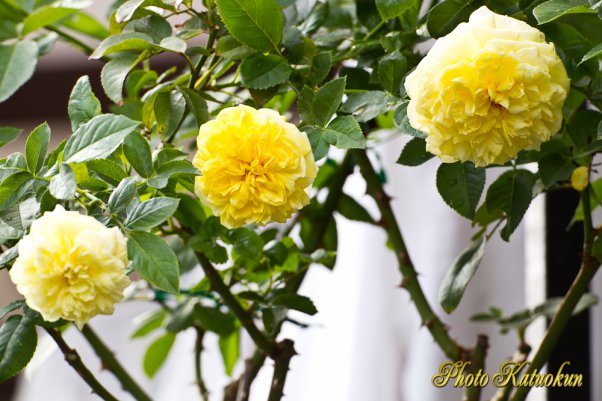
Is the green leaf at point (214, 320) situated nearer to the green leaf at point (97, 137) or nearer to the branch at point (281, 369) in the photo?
the branch at point (281, 369)

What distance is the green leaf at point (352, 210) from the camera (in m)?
0.63

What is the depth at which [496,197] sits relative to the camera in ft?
1.41

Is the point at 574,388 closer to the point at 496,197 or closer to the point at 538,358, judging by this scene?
the point at 538,358

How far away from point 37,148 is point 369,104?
157 millimetres

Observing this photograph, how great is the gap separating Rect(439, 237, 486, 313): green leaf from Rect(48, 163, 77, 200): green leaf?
0.24 meters

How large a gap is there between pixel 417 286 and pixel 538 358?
101mm

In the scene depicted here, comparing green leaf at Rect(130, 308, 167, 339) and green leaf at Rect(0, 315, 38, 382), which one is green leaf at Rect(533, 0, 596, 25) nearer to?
green leaf at Rect(0, 315, 38, 382)

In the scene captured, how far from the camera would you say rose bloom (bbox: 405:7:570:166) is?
31 centimetres

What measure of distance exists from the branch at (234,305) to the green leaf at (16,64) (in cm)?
16

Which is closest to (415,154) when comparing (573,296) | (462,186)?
(462,186)

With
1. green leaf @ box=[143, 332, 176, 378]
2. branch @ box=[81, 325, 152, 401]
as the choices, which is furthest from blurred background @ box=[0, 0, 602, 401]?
branch @ box=[81, 325, 152, 401]

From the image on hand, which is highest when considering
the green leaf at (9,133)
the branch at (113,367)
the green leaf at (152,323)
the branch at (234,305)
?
the green leaf at (9,133)

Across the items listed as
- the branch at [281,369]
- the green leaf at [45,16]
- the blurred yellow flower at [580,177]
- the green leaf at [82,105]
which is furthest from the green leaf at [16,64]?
the blurred yellow flower at [580,177]

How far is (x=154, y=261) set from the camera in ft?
1.09
